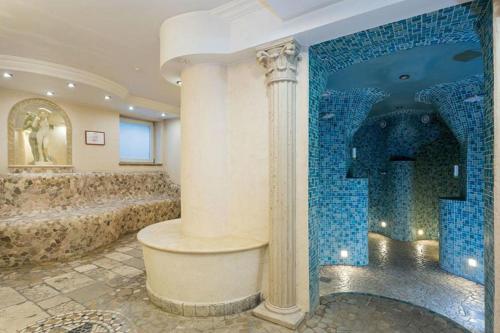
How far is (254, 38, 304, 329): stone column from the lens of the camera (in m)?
2.41

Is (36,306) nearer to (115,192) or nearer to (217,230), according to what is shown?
(217,230)

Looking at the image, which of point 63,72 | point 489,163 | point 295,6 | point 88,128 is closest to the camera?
point 489,163

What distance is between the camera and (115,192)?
19.7 feet

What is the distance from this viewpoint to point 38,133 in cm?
539

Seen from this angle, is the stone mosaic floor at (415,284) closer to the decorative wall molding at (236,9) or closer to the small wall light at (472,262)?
the small wall light at (472,262)

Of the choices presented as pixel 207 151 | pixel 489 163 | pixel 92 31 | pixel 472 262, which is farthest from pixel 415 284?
pixel 92 31

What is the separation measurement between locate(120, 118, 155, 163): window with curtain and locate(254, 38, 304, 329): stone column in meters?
5.97

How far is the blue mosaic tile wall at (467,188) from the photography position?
4719 millimetres

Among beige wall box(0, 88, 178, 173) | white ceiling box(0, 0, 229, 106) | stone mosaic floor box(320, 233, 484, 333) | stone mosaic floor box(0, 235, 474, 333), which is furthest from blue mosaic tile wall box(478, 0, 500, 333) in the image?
beige wall box(0, 88, 178, 173)

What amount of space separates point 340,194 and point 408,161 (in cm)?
340

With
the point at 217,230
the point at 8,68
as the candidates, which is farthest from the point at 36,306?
the point at 8,68

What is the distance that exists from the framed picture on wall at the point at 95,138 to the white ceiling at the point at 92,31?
81.6 inches

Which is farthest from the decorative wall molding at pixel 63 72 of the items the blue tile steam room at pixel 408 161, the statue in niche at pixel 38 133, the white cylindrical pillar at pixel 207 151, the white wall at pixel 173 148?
the blue tile steam room at pixel 408 161

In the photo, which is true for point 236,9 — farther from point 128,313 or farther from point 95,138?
point 95,138
